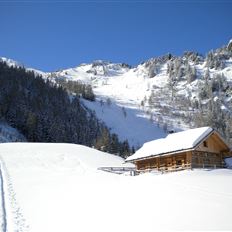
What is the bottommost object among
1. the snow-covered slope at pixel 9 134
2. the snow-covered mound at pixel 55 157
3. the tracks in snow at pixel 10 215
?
the tracks in snow at pixel 10 215

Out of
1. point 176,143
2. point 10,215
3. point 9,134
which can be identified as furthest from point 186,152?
point 9,134

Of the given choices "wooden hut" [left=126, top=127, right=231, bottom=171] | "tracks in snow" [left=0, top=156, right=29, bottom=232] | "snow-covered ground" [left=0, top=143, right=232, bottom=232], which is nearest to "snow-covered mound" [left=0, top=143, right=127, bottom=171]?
"wooden hut" [left=126, top=127, right=231, bottom=171]

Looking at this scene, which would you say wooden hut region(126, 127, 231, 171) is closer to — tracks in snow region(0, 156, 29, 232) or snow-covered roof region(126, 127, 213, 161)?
snow-covered roof region(126, 127, 213, 161)

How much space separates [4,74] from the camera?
152m

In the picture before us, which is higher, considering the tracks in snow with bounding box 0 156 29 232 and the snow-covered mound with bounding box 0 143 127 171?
the snow-covered mound with bounding box 0 143 127 171

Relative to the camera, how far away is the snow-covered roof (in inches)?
1725

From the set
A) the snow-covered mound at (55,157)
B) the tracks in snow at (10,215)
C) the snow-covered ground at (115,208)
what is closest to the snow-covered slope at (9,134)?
the snow-covered mound at (55,157)

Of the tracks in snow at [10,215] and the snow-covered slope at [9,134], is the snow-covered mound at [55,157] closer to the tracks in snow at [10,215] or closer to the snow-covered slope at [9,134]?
the tracks in snow at [10,215]

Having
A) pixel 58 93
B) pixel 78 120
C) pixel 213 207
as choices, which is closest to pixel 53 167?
pixel 213 207

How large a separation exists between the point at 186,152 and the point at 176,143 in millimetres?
2199

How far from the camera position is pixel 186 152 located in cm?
4431

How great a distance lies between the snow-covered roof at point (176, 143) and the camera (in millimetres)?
43812

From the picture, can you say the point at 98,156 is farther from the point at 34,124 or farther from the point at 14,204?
the point at 34,124

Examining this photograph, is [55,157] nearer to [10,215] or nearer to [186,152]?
[186,152]
